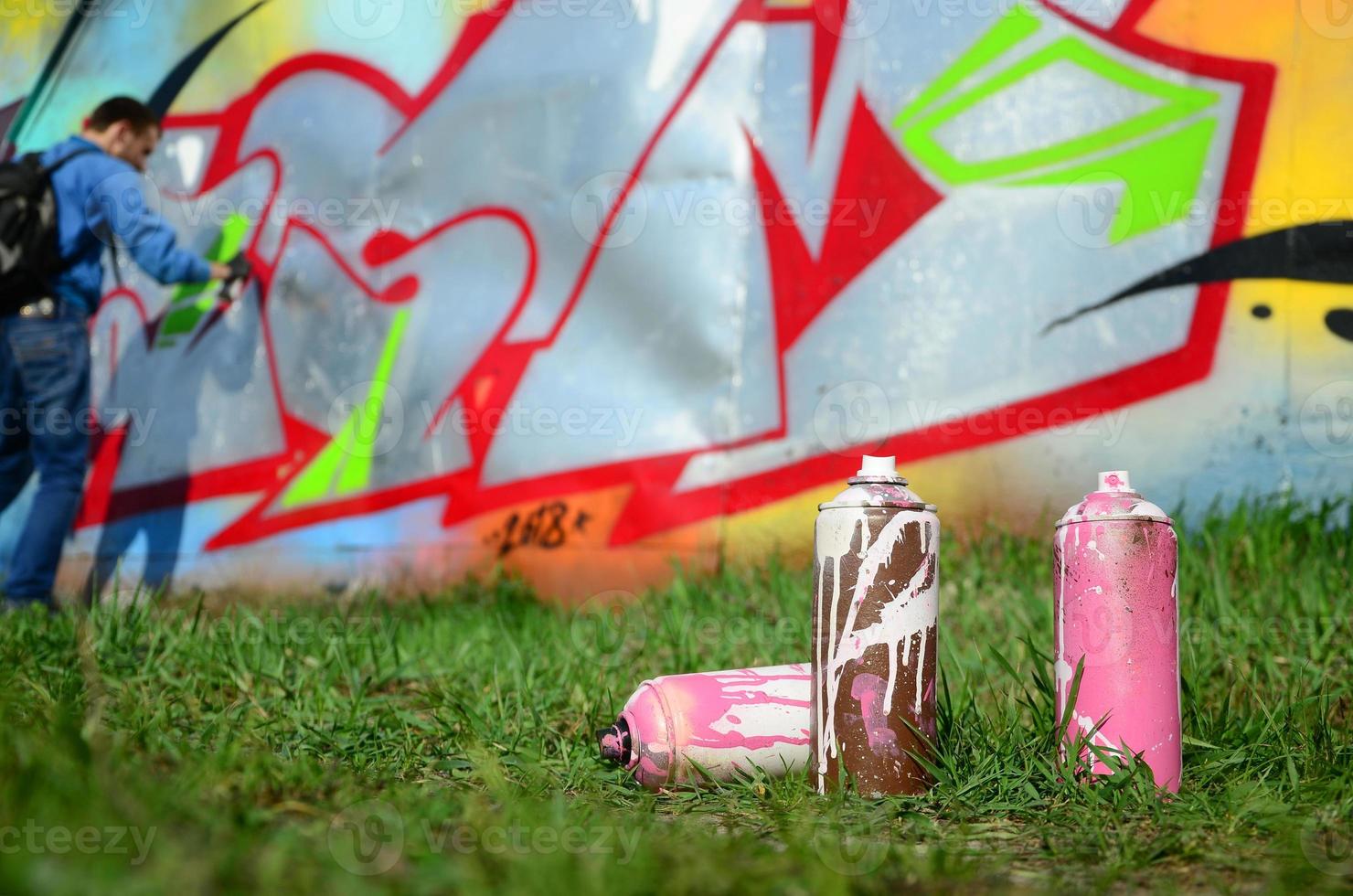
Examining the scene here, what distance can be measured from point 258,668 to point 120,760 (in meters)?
1.25

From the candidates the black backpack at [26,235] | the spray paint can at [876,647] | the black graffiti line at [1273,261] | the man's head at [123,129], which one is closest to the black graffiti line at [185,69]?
the man's head at [123,129]

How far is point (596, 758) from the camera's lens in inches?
96.2

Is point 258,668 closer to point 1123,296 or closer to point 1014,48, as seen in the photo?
point 1123,296

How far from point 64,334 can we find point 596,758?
9.06ft

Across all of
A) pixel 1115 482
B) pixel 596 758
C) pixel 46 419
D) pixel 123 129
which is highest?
pixel 123 129

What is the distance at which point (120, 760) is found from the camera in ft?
5.27

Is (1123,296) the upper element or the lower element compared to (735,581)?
upper

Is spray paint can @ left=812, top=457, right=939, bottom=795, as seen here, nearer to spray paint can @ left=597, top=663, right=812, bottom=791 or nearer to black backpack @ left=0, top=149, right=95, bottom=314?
spray paint can @ left=597, top=663, right=812, bottom=791

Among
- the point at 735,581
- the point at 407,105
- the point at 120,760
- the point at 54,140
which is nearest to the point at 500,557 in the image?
the point at 735,581

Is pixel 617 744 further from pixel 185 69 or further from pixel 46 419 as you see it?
pixel 185 69

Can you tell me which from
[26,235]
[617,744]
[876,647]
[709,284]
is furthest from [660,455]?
[26,235]

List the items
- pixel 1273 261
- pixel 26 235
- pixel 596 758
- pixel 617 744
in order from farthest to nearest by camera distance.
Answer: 1. pixel 1273 261
2. pixel 26 235
3. pixel 596 758
4. pixel 617 744

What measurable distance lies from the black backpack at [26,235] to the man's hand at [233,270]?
0.66 meters

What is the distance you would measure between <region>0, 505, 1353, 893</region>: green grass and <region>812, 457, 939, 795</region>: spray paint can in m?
0.08
